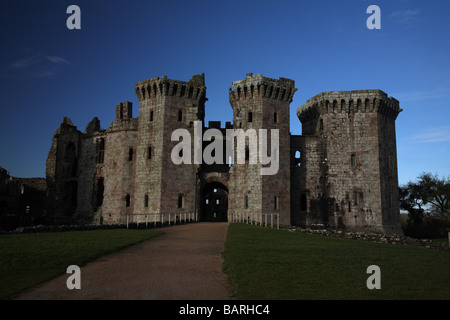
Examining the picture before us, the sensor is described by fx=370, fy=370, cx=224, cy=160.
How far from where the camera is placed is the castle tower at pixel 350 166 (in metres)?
36.3

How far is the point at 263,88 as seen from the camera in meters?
35.8

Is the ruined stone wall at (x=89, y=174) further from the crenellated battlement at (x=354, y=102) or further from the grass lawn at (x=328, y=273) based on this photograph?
the grass lawn at (x=328, y=273)

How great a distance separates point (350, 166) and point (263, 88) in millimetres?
11786

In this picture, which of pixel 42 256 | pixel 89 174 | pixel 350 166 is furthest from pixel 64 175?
pixel 42 256

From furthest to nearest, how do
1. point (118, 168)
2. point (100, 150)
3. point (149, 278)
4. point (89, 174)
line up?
1. point (89, 174)
2. point (100, 150)
3. point (118, 168)
4. point (149, 278)

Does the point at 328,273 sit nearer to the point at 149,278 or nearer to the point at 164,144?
the point at 149,278

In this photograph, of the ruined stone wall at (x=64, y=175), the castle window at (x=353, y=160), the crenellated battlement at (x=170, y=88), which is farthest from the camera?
the ruined stone wall at (x=64, y=175)

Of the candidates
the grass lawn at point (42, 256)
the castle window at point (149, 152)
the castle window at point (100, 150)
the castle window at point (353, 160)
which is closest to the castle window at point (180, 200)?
the castle window at point (149, 152)

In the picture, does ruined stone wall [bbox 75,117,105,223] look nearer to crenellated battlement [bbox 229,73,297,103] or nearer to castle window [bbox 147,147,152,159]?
castle window [bbox 147,147,152,159]

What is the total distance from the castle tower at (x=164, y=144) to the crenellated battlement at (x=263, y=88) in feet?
13.3
